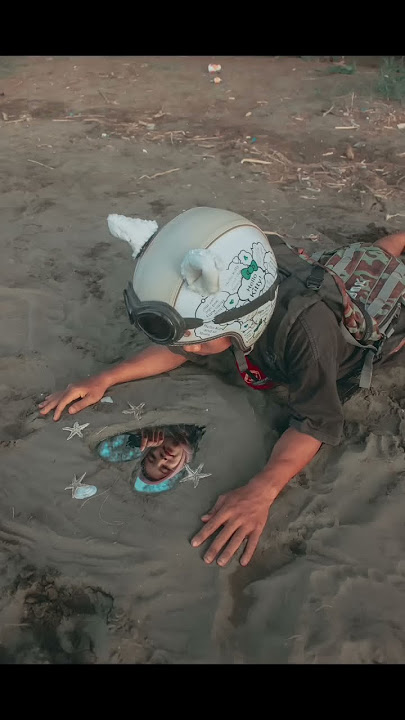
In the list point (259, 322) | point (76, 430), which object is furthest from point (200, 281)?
point (76, 430)

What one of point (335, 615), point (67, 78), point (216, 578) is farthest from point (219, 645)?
point (67, 78)

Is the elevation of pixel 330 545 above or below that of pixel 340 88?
below

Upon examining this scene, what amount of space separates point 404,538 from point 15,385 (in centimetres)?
238

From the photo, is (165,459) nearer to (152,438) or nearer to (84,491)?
(152,438)

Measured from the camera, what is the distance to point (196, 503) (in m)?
3.02

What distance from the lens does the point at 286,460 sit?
9.80ft

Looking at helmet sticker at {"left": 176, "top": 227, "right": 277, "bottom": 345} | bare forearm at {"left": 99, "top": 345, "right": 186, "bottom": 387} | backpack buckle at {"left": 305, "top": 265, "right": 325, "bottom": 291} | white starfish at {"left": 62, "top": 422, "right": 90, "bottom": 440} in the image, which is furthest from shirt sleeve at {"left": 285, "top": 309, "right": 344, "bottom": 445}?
white starfish at {"left": 62, "top": 422, "right": 90, "bottom": 440}

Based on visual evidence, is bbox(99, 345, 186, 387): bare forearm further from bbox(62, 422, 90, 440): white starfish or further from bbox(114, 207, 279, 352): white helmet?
bbox(114, 207, 279, 352): white helmet

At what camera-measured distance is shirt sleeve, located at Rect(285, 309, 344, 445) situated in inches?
114

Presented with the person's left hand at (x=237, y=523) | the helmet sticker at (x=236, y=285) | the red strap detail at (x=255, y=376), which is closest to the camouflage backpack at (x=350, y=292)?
the helmet sticker at (x=236, y=285)

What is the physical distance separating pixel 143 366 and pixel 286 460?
1.10 m

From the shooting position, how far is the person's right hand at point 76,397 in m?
3.50

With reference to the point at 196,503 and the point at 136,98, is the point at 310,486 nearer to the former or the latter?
the point at 196,503

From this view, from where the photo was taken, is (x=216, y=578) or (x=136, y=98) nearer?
(x=216, y=578)
